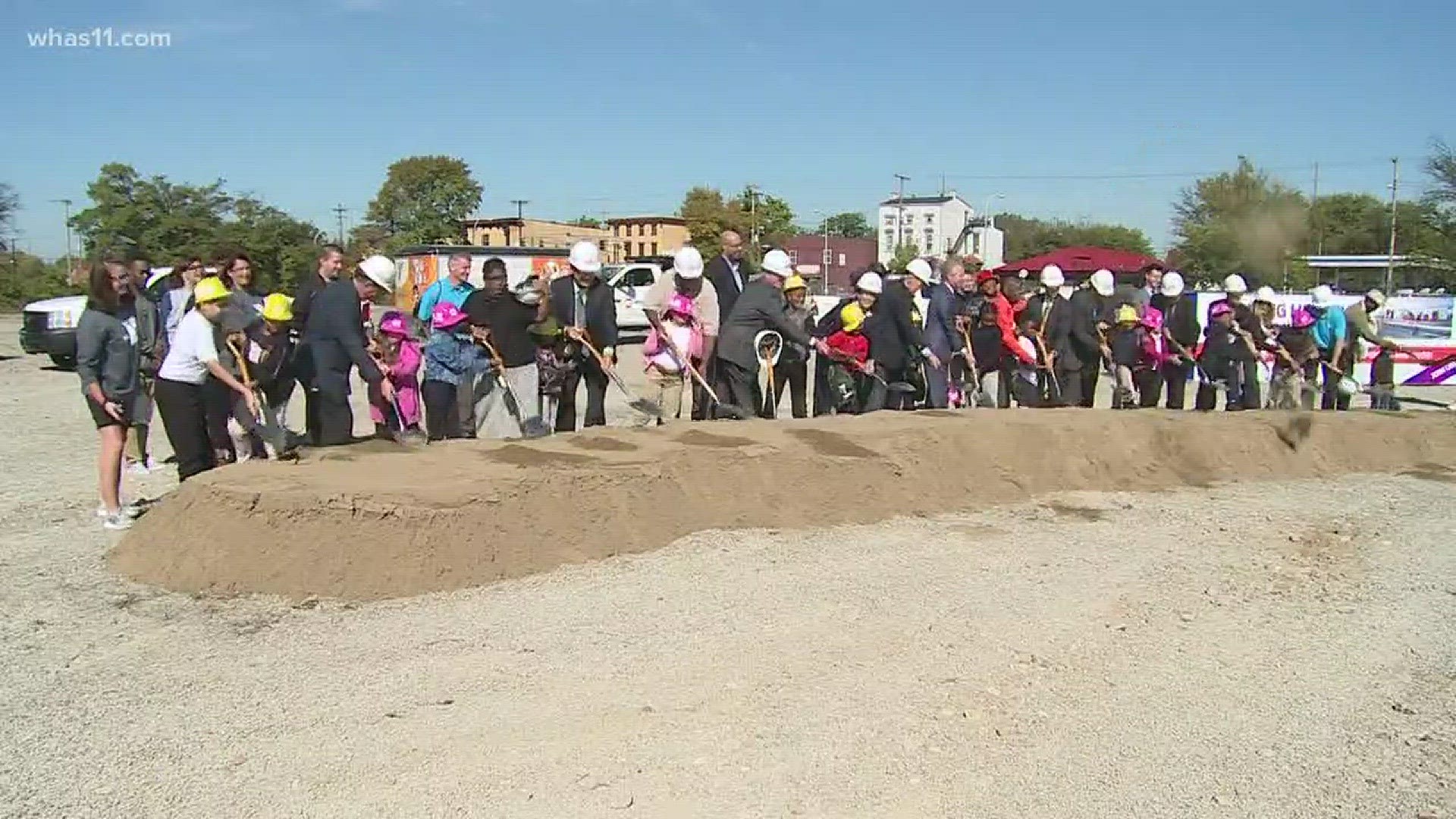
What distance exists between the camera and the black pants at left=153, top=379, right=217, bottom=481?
6910 mm

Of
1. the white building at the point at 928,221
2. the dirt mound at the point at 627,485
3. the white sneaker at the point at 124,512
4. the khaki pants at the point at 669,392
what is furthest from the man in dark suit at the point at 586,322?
the white building at the point at 928,221

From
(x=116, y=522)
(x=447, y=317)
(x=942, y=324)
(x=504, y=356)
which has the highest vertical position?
(x=447, y=317)

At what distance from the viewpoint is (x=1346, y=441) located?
10250 mm

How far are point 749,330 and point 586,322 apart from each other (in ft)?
4.29

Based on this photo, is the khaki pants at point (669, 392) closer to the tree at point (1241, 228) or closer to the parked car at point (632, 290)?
the parked car at point (632, 290)

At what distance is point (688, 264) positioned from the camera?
30.0ft

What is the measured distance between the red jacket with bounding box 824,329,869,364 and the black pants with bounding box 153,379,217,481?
16.8ft

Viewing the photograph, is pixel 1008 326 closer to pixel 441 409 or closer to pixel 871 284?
pixel 871 284

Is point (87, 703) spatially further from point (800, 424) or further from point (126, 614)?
point (800, 424)

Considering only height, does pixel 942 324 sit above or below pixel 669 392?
above

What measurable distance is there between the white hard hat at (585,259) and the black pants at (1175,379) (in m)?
6.29

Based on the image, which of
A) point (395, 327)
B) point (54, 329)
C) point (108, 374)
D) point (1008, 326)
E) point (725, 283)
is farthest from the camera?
point (54, 329)

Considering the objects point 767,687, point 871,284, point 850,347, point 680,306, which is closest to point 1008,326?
point 871,284

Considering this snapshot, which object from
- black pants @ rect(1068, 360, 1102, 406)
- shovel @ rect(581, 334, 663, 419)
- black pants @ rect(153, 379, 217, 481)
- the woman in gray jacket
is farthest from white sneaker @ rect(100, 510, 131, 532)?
black pants @ rect(1068, 360, 1102, 406)
